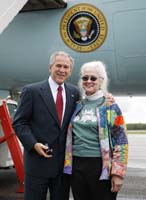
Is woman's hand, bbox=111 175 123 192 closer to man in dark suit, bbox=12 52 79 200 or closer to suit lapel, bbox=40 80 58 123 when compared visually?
man in dark suit, bbox=12 52 79 200

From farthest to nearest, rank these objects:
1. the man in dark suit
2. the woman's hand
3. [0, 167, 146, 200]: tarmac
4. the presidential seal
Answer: [0, 167, 146, 200]: tarmac, the presidential seal, the man in dark suit, the woman's hand

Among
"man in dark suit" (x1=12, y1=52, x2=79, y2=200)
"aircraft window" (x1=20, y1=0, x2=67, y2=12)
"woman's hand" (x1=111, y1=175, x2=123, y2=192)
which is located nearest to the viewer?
"woman's hand" (x1=111, y1=175, x2=123, y2=192)

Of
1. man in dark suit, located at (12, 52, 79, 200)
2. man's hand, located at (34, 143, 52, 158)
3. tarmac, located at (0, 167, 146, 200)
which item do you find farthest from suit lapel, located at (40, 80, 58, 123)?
tarmac, located at (0, 167, 146, 200)

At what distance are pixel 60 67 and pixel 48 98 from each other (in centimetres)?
27

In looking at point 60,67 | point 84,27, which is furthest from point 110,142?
point 84,27

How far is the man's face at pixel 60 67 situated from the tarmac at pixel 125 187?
12.0ft

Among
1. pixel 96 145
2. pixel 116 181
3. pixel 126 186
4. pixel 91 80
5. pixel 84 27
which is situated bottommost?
pixel 126 186

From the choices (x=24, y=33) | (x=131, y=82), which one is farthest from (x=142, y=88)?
(x=24, y=33)

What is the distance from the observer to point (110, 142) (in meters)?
3.39

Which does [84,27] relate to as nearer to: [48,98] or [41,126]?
[48,98]

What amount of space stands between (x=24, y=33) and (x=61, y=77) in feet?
10.9

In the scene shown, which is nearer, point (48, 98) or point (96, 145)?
Answer: point (96, 145)

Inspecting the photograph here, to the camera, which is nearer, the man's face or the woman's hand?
the woman's hand

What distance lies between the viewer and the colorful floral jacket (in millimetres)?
3344
